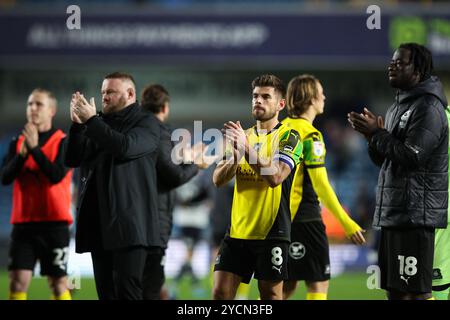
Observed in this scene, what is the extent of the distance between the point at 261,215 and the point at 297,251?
112cm

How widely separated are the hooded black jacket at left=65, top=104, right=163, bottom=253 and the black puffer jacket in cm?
153

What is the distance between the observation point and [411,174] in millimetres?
5586

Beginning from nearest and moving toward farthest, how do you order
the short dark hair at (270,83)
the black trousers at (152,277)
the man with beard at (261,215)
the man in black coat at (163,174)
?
1. the man with beard at (261,215)
2. the short dark hair at (270,83)
3. the man in black coat at (163,174)
4. the black trousers at (152,277)

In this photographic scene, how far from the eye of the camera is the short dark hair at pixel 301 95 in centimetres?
659

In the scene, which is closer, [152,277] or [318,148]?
[318,148]

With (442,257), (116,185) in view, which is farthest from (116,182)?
(442,257)

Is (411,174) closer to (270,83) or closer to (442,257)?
(442,257)

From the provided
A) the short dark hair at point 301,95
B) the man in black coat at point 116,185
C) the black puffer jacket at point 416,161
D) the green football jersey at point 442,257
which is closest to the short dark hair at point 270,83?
the black puffer jacket at point 416,161

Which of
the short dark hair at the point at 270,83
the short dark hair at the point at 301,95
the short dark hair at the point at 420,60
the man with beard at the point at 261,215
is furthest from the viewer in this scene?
the short dark hair at the point at 301,95

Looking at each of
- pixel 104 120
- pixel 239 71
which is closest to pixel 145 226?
pixel 104 120

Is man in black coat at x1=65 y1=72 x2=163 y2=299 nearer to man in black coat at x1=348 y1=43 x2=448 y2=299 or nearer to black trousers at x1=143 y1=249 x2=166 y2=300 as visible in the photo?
black trousers at x1=143 y1=249 x2=166 y2=300

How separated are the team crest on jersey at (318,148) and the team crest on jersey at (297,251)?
711 mm

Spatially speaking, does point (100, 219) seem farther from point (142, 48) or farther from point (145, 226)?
point (142, 48)

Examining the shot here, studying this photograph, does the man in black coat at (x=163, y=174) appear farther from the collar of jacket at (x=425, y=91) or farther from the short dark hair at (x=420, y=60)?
the short dark hair at (x=420, y=60)
